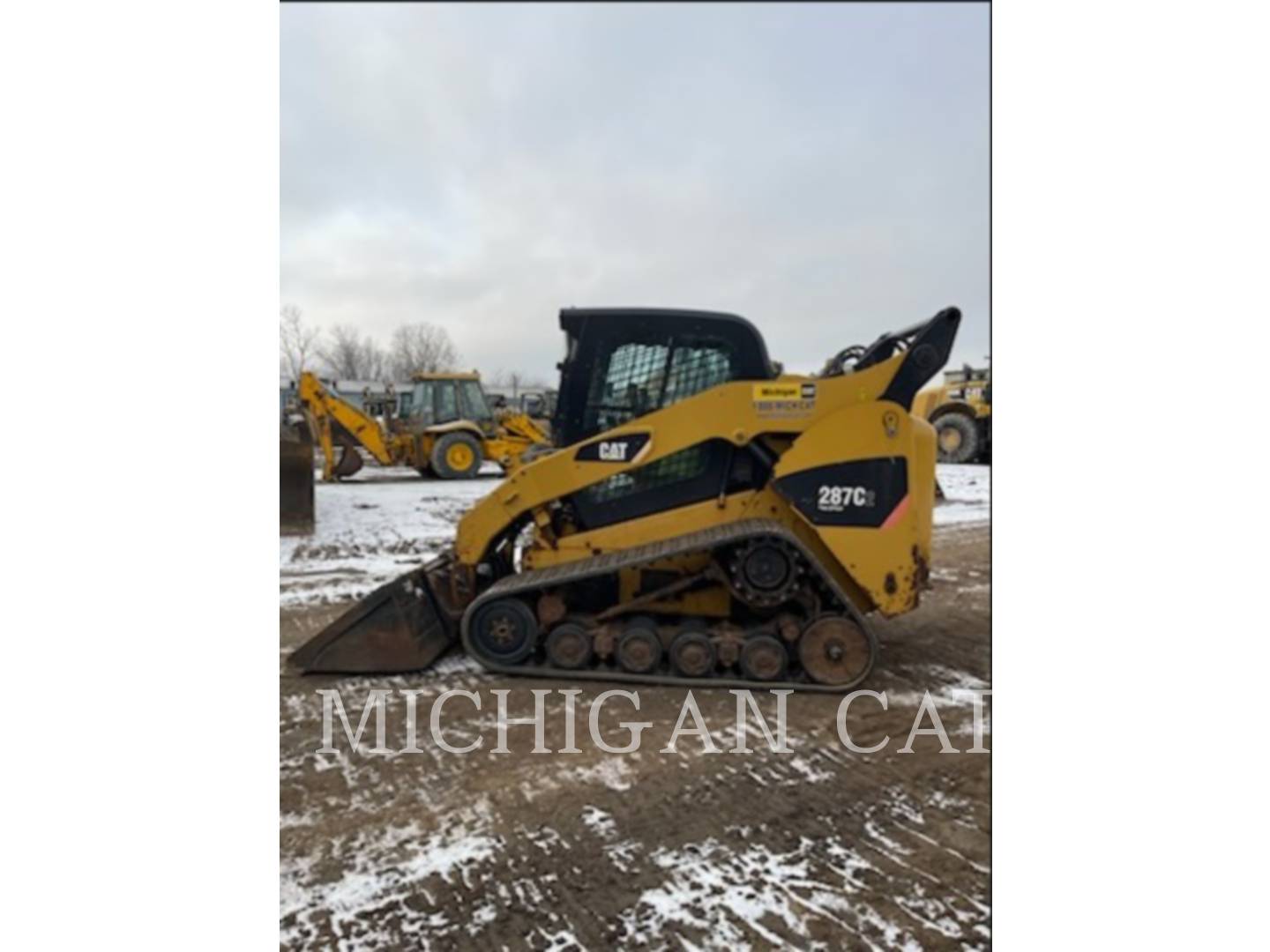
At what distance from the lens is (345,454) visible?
15484 mm

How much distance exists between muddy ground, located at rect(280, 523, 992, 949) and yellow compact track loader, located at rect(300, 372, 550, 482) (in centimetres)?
1126

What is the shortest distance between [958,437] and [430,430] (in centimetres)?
1212

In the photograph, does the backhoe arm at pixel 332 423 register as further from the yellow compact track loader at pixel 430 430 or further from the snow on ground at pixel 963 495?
the snow on ground at pixel 963 495

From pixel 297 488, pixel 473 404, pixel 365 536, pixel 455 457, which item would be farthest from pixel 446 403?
pixel 365 536

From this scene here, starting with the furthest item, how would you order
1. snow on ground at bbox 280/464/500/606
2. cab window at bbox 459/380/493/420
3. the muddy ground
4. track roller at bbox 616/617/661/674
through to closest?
1. cab window at bbox 459/380/493/420
2. snow on ground at bbox 280/464/500/606
3. track roller at bbox 616/617/661/674
4. the muddy ground

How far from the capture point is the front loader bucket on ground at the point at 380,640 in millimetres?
4148

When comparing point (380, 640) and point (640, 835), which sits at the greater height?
point (380, 640)

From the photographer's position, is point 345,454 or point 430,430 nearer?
point 345,454

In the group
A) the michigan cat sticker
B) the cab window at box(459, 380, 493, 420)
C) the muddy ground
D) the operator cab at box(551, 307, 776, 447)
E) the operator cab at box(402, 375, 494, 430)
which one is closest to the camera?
the muddy ground

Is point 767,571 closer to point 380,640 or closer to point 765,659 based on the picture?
point 765,659

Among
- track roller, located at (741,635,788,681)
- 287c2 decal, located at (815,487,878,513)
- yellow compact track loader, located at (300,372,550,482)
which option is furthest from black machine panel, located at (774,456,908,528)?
yellow compact track loader, located at (300,372,550,482)

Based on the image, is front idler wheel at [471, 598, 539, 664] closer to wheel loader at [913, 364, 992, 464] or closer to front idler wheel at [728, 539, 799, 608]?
front idler wheel at [728, 539, 799, 608]

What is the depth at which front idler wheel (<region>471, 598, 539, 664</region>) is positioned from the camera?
4102mm

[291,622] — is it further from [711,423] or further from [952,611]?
[952,611]
